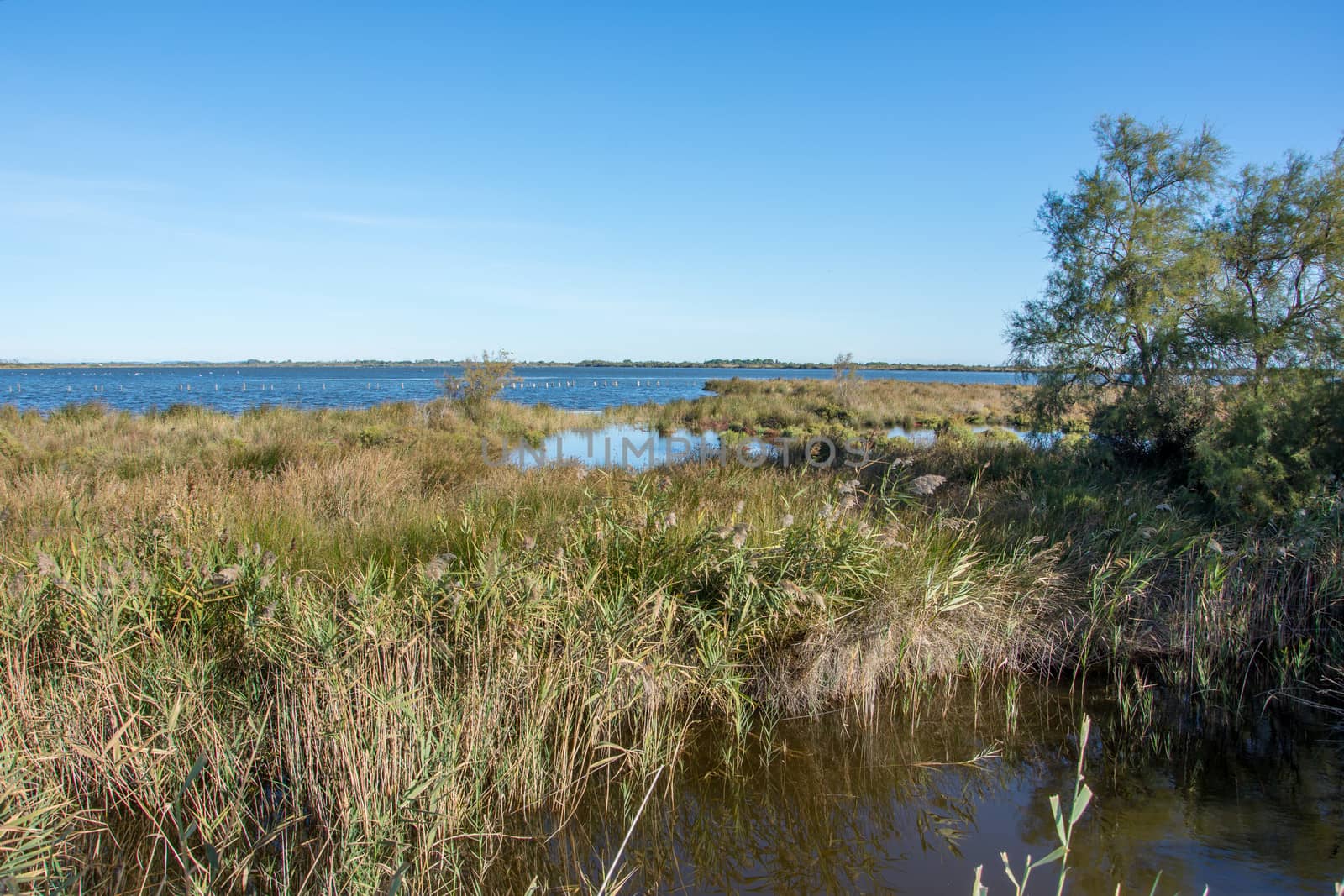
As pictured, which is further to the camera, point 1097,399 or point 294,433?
point 294,433

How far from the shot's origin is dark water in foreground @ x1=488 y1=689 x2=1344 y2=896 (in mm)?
3504

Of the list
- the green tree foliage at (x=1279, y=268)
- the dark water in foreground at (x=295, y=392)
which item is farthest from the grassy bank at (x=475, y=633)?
the dark water in foreground at (x=295, y=392)

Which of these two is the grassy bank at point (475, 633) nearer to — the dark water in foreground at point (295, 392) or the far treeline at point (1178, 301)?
the far treeline at point (1178, 301)

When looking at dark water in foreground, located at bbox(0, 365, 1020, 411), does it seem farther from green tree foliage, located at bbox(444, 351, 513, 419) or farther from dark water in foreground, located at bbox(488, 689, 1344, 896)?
dark water in foreground, located at bbox(488, 689, 1344, 896)

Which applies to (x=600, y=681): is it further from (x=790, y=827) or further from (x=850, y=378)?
(x=850, y=378)

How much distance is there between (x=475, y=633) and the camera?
4004mm

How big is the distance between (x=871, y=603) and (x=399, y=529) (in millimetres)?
3589

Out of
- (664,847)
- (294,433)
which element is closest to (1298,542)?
(664,847)

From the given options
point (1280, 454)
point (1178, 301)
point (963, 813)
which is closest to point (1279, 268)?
point (1178, 301)

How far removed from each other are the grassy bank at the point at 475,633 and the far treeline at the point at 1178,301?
2.45 meters

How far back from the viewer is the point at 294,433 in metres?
14.9

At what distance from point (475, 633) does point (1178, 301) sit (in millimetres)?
11245

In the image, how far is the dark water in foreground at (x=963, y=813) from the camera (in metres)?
3.50

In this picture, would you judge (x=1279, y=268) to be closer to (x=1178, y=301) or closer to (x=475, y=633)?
(x=1178, y=301)
